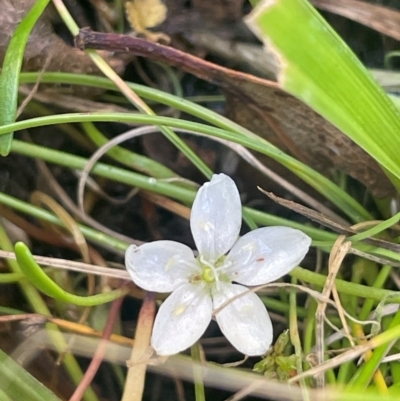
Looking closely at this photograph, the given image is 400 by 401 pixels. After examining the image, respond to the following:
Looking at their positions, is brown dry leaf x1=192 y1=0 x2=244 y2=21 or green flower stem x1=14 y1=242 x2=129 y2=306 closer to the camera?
green flower stem x1=14 y1=242 x2=129 y2=306

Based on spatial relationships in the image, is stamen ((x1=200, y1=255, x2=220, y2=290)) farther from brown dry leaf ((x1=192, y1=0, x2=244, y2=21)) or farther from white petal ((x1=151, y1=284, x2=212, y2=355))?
brown dry leaf ((x1=192, y1=0, x2=244, y2=21))

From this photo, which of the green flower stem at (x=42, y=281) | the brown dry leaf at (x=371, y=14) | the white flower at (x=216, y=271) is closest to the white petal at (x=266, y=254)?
the white flower at (x=216, y=271)

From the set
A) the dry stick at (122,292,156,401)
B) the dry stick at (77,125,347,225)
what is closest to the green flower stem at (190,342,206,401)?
the dry stick at (122,292,156,401)

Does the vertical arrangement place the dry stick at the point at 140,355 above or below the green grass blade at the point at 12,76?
below

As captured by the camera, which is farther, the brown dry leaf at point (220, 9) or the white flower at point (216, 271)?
the brown dry leaf at point (220, 9)

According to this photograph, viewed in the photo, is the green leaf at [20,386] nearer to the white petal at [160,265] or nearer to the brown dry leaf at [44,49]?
the white petal at [160,265]

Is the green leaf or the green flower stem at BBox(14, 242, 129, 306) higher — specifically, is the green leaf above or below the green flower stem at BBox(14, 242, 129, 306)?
below

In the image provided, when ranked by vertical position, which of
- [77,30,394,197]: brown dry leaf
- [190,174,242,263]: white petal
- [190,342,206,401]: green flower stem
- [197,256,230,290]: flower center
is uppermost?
[77,30,394,197]: brown dry leaf
